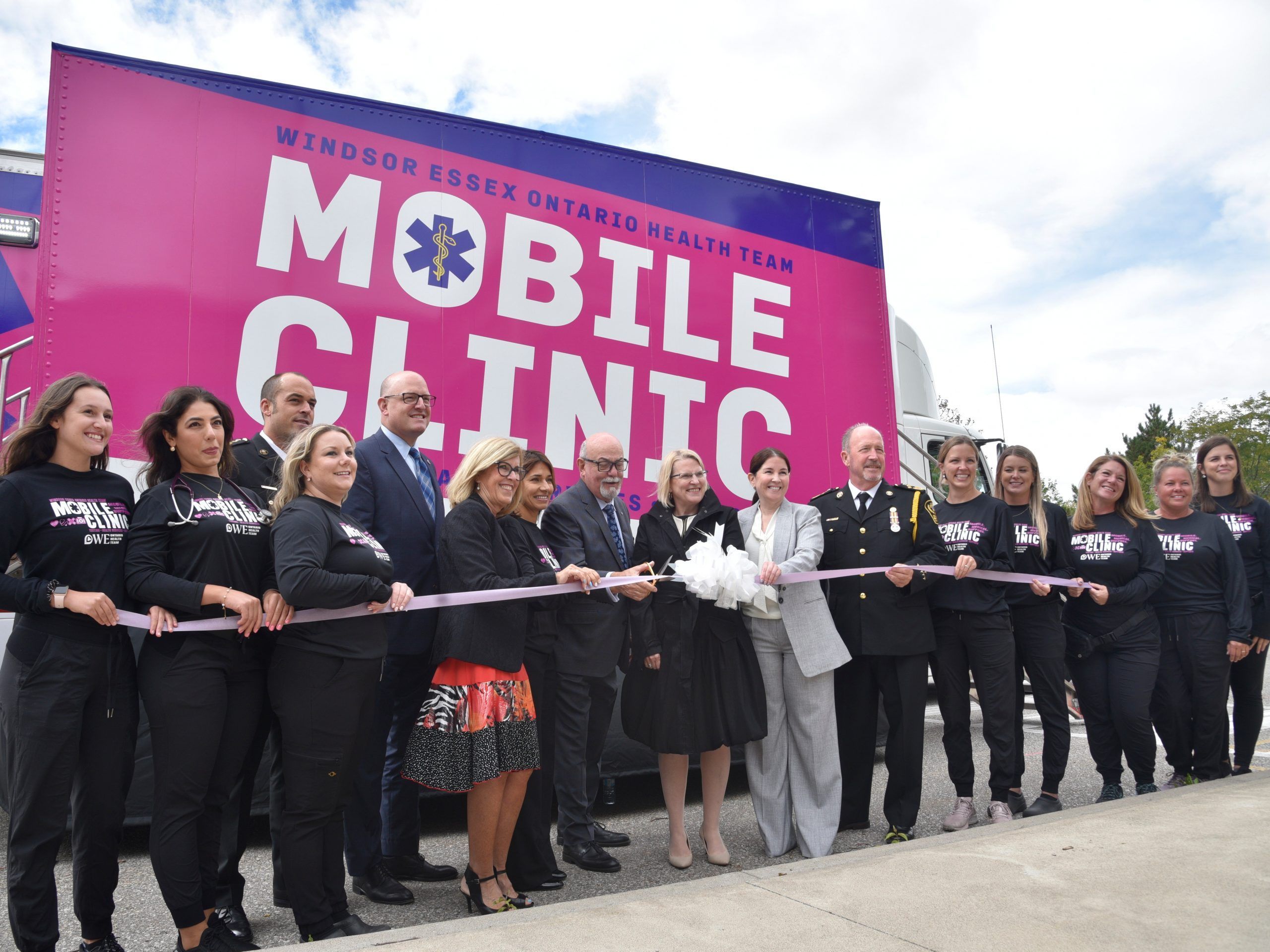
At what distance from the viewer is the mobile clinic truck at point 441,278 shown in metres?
4.14

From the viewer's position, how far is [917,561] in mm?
4551

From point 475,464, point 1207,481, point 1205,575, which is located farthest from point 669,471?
point 1207,481

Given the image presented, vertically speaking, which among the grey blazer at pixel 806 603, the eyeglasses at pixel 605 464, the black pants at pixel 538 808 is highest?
the eyeglasses at pixel 605 464

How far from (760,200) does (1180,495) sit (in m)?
3.23

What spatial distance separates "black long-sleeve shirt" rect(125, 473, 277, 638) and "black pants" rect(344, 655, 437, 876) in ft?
2.89

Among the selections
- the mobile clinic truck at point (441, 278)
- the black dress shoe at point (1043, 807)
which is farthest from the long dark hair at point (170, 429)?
the black dress shoe at point (1043, 807)

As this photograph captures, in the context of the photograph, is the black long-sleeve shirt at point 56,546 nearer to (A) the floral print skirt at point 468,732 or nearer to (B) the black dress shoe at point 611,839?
(A) the floral print skirt at point 468,732

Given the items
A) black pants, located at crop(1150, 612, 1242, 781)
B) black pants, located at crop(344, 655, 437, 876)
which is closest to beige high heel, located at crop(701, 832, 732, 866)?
black pants, located at crop(344, 655, 437, 876)

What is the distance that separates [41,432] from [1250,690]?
652 centimetres

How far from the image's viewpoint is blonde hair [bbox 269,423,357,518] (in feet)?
10.7

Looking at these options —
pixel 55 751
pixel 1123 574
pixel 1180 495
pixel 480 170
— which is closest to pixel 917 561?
pixel 1123 574

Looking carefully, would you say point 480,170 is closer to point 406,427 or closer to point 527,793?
point 406,427

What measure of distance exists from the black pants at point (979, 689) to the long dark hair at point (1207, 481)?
84.1 inches

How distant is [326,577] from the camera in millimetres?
3016
